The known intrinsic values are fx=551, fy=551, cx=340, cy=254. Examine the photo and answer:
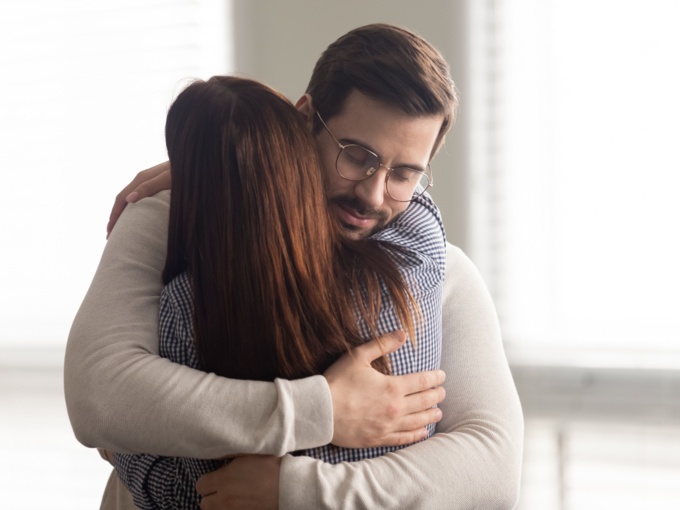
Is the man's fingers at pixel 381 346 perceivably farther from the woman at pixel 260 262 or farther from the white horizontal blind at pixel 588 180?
the white horizontal blind at pixel 588 180

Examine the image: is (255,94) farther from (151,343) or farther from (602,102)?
(602,102)

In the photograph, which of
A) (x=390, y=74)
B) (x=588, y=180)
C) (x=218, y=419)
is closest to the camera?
(x=218, y=419)

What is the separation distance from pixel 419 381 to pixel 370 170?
43cm

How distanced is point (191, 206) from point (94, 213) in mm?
1809

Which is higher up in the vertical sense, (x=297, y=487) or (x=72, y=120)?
(x=72, y=120)

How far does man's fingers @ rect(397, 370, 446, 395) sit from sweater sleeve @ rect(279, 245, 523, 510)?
88 mm

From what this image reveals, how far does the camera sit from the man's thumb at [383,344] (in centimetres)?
88

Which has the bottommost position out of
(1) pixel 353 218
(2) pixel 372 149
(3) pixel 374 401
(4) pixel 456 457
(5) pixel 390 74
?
(4) pixel 456 457

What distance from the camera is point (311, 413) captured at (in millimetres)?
809

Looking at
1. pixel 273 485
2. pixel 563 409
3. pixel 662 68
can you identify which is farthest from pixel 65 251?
pixel 662 68

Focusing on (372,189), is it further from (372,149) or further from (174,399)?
(174,399)

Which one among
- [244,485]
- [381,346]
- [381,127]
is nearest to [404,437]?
[381,346]

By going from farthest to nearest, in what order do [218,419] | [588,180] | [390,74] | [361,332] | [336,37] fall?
[336,37], [588,180], [390,74], [361,332], [218,419]

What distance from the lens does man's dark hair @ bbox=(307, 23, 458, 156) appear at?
3.50 ft
